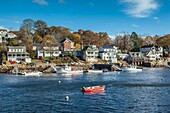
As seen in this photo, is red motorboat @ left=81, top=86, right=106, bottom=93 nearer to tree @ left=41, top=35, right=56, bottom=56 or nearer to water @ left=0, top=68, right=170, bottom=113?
water @ left=0, top=68, right=170, bottom=113

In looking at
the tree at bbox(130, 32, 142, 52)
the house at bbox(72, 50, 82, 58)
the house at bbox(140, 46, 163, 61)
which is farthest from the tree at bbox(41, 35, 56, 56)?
the tree at bbox(130, 32, 142, 52)

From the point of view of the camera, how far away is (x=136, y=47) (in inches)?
6270

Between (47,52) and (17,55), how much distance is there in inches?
548

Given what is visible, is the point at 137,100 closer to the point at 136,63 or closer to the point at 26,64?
the point at 26,64

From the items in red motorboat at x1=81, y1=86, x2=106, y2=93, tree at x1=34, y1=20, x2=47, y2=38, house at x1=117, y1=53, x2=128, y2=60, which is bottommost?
red motorboat at x1=81, y1=86, x2=106, y2=93

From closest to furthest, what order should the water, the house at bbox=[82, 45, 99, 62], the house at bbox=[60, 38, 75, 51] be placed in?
the water < the house at bbox=[82, 45, 99, 62] < the house at bbox=[60, 38, 75, 51]

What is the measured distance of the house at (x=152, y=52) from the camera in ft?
466

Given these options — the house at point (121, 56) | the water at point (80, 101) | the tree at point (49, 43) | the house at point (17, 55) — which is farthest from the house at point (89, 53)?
the water at point (80, 101)

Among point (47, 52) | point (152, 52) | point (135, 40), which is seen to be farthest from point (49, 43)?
point (135, 40)

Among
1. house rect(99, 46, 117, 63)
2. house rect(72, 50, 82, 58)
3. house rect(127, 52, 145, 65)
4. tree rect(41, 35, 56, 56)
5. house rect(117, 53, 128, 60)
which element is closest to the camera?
tree rect(41, 35, 56, 56)

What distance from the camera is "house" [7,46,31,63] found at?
10756 cm

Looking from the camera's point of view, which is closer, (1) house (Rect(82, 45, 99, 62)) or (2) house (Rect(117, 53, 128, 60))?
(1) house (Rect(82, 45, 99, 62))

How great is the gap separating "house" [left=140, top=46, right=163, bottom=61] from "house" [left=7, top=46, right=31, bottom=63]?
60746 mm

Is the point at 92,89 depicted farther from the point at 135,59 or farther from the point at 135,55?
the point at 135,55
